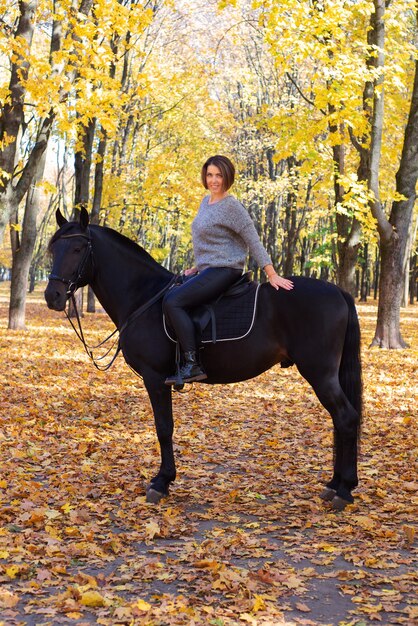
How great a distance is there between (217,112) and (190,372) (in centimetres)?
2850

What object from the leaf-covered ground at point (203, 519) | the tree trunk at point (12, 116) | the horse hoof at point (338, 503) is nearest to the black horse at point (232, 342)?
the horse hoof at point (338, 503)

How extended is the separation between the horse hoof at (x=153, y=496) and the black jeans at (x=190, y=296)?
1260 mm

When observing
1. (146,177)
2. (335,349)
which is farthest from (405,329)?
(335,349)

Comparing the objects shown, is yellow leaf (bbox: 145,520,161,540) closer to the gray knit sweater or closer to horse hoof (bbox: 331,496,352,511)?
horse hoof (bbox: 331,496,352,511)

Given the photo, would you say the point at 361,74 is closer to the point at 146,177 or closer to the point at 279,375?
the point at 279,375

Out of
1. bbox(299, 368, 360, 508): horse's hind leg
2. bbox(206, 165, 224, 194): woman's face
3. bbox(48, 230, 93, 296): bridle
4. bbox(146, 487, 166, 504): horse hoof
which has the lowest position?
bbox(146, 487, 166, 504): horse hoof

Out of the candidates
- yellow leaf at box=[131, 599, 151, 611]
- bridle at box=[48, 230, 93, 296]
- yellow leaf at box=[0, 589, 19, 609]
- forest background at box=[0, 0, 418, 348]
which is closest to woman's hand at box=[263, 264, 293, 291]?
bridle at box=[48, 230, 93, 296]

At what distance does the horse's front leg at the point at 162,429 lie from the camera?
21.4 feet

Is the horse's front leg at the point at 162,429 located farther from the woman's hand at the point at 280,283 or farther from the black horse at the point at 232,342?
the woman's hand at the point at 280,283

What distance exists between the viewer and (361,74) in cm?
1529

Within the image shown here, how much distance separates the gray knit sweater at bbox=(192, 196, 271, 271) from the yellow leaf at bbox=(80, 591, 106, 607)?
310 cm

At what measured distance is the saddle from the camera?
6.33 metres

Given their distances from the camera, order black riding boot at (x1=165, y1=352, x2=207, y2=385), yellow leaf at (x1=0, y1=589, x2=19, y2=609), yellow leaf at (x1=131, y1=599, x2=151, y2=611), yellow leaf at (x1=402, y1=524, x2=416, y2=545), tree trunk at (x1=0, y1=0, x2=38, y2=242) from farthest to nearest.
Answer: tree trunk at (x1=0, y1=0, x2=38, y2=242) < black riding boot at (x1=165, y1=352, x2=207, y2=385) < yellow leaf at (x1=402, y1=524, x2=416, y2=545) < yellow leaf at (x1=0, y1=589, x2=19, y2=609) < yellow leaf at (x1=131, y1=599, x2=151, y2=611)

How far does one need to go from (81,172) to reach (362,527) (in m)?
21.3
